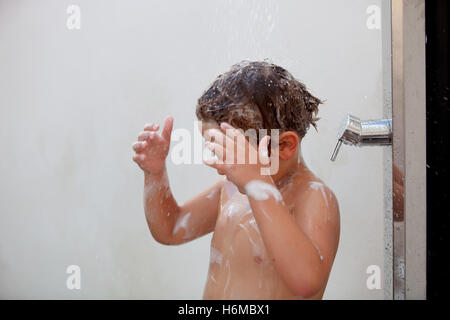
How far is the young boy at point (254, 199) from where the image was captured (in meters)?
0.54

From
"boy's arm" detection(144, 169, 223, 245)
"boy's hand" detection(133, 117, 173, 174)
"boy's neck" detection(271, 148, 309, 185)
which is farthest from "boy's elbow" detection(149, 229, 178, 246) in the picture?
"boy's neck" detection(271, 148, 309, 185)

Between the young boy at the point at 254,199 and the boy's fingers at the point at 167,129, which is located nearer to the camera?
the young boy at the point at 254,199

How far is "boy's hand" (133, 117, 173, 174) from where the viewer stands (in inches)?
25.4

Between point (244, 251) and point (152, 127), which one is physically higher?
point (152, 127)

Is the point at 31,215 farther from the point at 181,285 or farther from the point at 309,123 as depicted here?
the point at 309,123

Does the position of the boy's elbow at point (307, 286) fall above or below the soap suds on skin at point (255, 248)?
below

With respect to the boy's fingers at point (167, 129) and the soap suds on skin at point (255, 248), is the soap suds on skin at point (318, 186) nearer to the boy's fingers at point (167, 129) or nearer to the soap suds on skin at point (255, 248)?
the soap suds on skin at point (255, 248)

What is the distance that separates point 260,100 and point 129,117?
0.22 metres

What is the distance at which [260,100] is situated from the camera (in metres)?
0.58

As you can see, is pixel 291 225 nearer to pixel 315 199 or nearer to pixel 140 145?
pixel 315 199

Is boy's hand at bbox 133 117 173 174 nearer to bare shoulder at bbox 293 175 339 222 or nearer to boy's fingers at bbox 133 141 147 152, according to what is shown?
boy's fingers at bbox 133 141 147 152

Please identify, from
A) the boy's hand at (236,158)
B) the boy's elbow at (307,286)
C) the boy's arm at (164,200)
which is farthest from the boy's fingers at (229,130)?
the boy's elbow at (307,286)

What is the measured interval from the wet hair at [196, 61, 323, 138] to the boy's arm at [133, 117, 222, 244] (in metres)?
0.09

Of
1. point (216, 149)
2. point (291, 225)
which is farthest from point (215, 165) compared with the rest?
point (291, 225)
